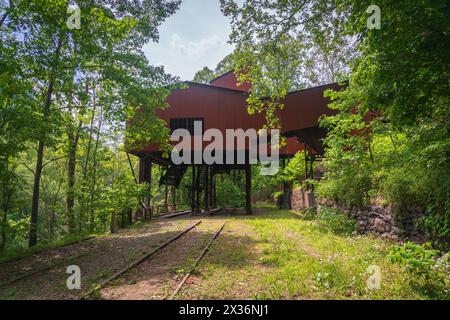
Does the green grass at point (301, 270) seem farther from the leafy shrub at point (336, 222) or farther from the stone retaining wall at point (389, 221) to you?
the leafy shrub at point (336, 222)

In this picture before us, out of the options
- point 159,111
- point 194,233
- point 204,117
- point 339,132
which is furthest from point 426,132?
point 159,111

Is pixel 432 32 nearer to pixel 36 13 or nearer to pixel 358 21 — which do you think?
pixel 358 21

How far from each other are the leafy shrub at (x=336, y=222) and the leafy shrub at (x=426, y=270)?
179 inches

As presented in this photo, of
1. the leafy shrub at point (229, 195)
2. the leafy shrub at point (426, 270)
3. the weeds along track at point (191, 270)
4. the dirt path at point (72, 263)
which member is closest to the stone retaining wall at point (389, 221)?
the leafy shrub at point (426, 270)

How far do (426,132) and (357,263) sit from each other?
3527 millimetres

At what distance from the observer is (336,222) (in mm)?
10227

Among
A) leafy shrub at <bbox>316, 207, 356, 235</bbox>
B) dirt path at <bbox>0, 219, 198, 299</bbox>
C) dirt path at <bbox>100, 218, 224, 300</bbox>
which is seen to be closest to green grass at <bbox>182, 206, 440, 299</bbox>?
dirt path at <bbox>100, 218, 224, 300</bbox>

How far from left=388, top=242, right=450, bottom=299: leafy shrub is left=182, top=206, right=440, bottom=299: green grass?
15 centimetres

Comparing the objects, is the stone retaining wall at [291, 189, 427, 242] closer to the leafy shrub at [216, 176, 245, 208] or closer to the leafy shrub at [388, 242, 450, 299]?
the leafy shrub at [388, 242, 450, 299]

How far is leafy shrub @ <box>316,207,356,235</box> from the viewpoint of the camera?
978 centimetres

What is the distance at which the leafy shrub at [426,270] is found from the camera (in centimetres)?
425

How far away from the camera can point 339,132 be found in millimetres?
10969

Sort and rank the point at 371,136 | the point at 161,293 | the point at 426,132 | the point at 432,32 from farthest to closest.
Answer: the point at 371,136, the point at 426,132, the point at 161,293, the point at 432,32

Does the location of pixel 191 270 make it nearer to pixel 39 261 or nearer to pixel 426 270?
pixel 426 270
